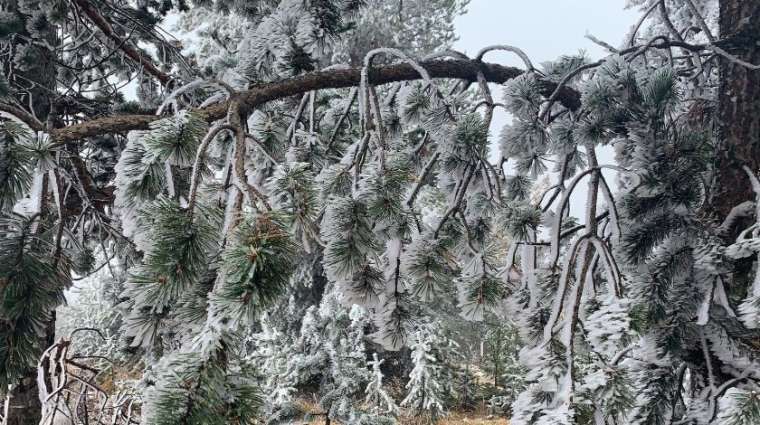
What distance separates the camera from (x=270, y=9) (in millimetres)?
2836

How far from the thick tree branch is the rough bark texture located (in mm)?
461

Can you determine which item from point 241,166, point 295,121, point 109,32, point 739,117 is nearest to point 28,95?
point 109,32

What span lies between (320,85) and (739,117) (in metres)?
1.26

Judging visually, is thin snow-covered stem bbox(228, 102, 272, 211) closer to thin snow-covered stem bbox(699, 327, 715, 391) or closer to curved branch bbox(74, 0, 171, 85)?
thin snow-covered stem bbox(699, 327, 715, 391)

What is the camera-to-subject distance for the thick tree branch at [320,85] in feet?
3.08

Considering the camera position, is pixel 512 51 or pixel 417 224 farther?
pixel 512 51

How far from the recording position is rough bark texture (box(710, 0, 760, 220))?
162cm

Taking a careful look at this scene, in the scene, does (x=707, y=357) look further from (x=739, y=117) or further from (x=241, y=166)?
(x=241, y=166)

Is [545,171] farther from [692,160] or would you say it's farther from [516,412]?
[516,412]

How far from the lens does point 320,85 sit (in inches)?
51.5

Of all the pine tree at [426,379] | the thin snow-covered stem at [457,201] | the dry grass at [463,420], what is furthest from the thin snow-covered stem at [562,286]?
the dry grass at [463,420]

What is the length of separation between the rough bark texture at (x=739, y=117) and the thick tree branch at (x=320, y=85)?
1.51 feet

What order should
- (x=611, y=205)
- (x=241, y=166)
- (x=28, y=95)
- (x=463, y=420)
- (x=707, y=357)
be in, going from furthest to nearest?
(x=463, y=420)
(x=28, y=95)
(x=707, y=357)
(x=611, y=205)
(x=241, y=166)

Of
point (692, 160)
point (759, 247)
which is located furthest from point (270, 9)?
point (759, 247)
